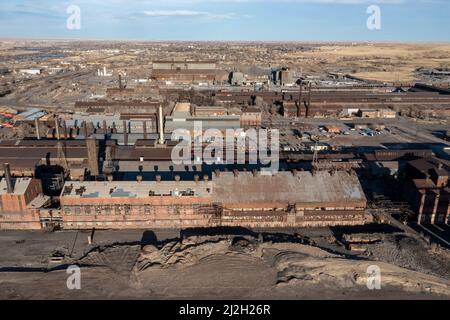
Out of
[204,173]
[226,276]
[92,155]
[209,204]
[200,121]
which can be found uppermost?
[200,121]

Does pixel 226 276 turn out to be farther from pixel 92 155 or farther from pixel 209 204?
pixel 92 155

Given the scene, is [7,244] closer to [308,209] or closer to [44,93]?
[308,209]

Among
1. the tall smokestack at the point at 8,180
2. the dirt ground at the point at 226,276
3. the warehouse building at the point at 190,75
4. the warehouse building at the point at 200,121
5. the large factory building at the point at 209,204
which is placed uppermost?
the warehouse building at the point at 190,75

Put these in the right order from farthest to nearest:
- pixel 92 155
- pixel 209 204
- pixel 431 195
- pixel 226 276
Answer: pixel 92 155 < pixel 431 195 < pixel 209 204 < pixel 226 276

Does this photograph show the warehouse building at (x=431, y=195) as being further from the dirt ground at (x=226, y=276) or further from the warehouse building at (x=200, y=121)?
the warehouse building at (x=200, y=121)

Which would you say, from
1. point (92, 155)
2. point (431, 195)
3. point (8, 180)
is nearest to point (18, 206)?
point (8, 180)

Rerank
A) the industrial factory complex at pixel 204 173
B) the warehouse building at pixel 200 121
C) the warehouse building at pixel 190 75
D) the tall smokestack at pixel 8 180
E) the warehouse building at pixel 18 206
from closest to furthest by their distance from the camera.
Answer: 1. the tall smokestack at pixel 8 180
2. the warehouse building at pixel 18 206
3. the industrial factory complex at pixel 204 173
4. the warehouse building at pixel 200 121
5. the warehouse building at pixel 190 75

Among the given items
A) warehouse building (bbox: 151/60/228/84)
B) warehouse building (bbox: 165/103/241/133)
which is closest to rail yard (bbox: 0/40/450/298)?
warehouse building (bbox: 165/103/241/133)

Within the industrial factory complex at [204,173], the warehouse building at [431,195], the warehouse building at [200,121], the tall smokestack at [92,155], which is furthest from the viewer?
the warehouse building at [200,121]

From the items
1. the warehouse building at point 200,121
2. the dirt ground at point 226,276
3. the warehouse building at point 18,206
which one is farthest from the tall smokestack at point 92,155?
the warehouse building at point 200,121

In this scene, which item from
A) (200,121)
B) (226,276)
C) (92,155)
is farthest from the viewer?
(200,121)
